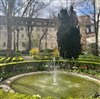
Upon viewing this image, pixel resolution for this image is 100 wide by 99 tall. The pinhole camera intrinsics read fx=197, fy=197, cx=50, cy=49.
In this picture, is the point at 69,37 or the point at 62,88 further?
the point at 69,37

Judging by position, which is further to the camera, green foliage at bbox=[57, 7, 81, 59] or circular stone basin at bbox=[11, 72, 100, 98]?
green foliage at bbox=[57, 7, 81, 59]

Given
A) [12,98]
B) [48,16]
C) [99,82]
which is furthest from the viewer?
[48,16]

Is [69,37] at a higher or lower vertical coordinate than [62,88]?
higher

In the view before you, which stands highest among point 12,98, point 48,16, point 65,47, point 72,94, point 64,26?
point 48,16

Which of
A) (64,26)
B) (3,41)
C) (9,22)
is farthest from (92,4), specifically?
(3,41)

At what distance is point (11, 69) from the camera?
17.0m

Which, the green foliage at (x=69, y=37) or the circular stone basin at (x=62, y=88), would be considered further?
the green foliage at (x=69, y=37)

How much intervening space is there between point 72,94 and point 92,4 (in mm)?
28723

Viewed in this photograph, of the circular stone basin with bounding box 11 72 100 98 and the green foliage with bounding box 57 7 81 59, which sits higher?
the green foliage with bounding box 57 7 81 59

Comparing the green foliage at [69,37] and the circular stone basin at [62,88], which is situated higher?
the green foliage at [69,37]

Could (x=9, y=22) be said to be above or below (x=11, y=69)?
above

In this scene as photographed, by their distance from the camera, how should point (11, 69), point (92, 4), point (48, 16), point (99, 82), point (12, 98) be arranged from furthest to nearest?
point (48, 16)
point (92, 4)
point (11, 69)
point (99, 82)
point (12, 98)

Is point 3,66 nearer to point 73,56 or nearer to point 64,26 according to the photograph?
point 73,56

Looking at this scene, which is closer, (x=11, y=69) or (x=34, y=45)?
(x=11, y=69)
